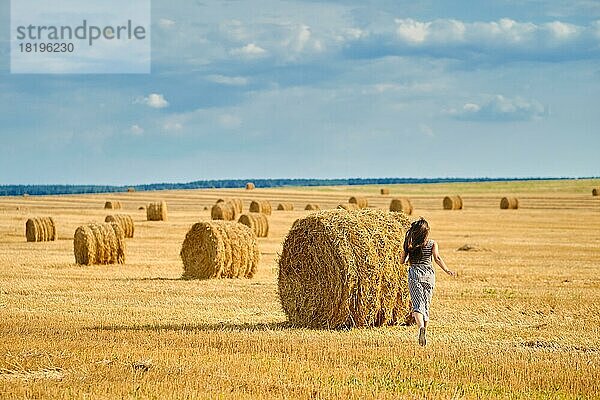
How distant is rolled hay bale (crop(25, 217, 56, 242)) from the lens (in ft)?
120

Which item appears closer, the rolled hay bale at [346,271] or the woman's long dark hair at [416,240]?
the woman's long dark hair at [416,240]

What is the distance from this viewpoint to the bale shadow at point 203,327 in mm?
13641

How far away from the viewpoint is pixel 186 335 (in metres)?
12.9

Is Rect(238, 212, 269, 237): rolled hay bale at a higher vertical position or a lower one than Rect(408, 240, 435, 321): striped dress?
lower

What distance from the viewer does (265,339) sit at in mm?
12641

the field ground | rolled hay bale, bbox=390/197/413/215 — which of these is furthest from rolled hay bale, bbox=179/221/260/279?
rolled hay bale, bbox=390/197/413/215

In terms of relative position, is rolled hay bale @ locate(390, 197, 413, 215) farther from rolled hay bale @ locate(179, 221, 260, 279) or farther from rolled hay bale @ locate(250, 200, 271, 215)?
rolled hay bale @ locate(179, 221, 260, 279)

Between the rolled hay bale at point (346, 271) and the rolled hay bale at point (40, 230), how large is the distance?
23.7 meters

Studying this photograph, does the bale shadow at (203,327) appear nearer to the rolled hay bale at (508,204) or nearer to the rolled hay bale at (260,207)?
the rolled hay bale at (260,207)

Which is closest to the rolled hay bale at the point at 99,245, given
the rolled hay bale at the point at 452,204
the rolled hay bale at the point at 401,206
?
the rolled hay bale at the point at 401,206

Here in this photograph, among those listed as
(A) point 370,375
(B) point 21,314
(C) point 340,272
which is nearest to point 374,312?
(C) point 340,272

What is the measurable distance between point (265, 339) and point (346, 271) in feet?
6.57

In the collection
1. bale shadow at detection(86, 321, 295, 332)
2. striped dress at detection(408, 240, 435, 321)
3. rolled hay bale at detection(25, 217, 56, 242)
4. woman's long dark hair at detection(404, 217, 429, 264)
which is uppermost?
woman's long dark hair at detection(404, 217, 429, 264)

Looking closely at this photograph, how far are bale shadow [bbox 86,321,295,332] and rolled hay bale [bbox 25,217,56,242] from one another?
23577mm
